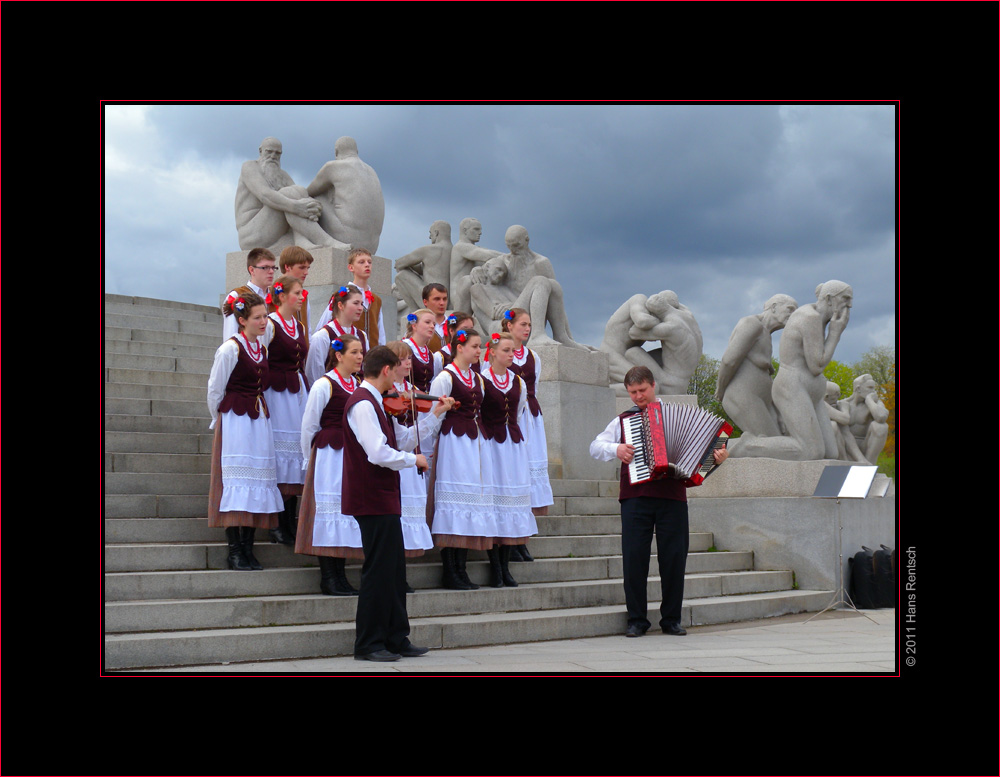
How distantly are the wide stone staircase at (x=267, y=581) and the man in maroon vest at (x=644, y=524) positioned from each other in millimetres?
271

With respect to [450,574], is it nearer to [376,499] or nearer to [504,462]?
[504,462]

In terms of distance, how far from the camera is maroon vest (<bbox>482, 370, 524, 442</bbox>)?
26.6 feet

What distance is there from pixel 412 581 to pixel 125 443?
9.24ft

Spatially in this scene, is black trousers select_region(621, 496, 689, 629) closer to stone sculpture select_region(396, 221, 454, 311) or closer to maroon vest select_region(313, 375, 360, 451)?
maroon vest select_region(313, 375, 360, 451)

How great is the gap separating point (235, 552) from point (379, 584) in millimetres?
1446

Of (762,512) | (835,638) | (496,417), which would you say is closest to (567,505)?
(762,512)

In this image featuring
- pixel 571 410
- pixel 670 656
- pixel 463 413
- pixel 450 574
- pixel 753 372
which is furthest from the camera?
pixel 571 410

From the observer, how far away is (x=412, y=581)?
7.72 meters

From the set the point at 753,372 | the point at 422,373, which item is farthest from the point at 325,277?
the point at 753,372

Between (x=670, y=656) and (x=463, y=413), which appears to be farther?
(x=463, y=413)

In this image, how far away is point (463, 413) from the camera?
7.90 meters

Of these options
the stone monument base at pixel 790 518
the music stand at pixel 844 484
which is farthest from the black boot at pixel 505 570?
the stone monument base at pixel 790 518

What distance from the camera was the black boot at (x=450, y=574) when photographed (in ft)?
25.4

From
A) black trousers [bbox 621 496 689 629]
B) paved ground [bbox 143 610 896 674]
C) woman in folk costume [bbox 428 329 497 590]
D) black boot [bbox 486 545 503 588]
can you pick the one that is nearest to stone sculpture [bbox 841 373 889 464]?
paved ground [bbox 143 610 896 674]
